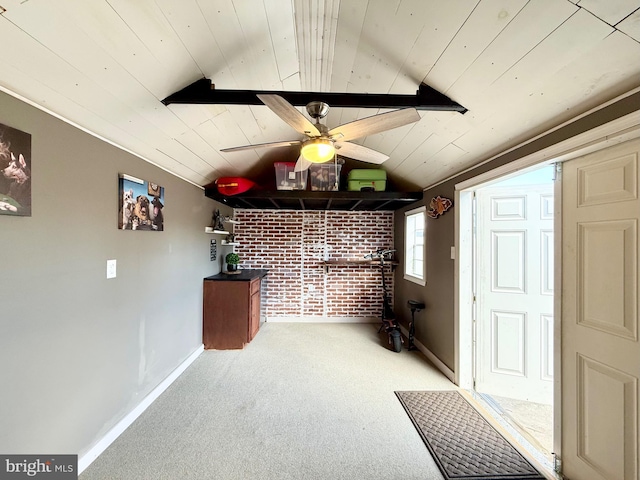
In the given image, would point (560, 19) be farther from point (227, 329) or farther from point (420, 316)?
point (227, 329)

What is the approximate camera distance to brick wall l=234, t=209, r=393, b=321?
4.59 metres

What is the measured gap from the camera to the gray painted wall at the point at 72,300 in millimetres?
1256

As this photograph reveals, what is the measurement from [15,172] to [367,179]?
3.05 meters

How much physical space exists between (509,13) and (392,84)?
835 mm

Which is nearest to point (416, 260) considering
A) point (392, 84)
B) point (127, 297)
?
point (392, 84)

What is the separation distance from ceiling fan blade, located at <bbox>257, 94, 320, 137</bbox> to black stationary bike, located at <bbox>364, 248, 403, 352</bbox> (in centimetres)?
282

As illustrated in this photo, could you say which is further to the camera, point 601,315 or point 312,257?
point 312,257

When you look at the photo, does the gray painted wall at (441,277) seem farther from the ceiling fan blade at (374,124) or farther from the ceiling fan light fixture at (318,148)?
the ceiling fan light fixture at (318,148)

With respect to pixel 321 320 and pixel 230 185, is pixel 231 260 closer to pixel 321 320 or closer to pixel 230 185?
pixel 230 185

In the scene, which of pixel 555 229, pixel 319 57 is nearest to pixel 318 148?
pixel 319 57

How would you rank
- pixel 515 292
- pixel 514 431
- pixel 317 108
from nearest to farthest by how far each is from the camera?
pixel 317 108, pixel 514 431, pixel 515 292

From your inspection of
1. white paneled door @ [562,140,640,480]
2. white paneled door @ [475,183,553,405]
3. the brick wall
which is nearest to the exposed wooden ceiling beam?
white paneled door @ [562,140,640,480]

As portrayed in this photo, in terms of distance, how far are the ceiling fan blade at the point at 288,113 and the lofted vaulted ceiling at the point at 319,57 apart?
56 cm

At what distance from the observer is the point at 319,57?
193 centimetres
